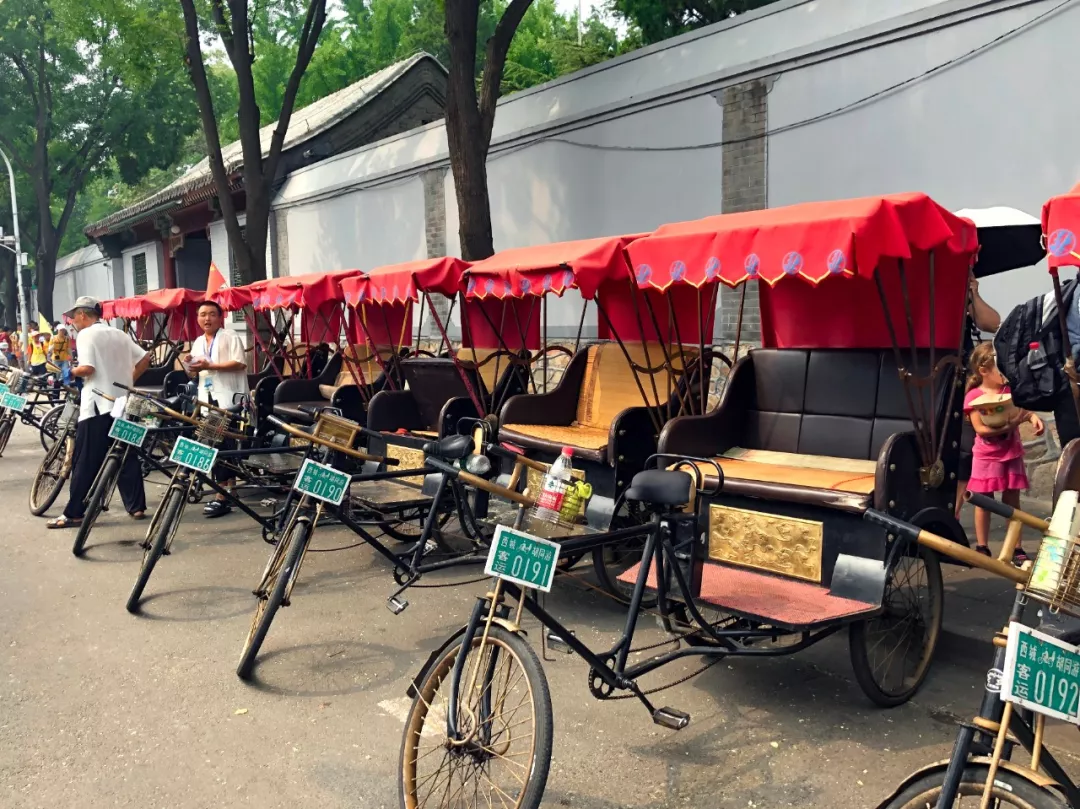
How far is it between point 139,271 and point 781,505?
25.4 meters

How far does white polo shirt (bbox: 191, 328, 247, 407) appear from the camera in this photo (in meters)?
7.49

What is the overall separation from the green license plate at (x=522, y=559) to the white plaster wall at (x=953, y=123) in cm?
540

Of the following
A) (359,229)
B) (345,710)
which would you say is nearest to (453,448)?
(345,710)

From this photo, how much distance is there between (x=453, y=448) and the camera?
14.0 feet

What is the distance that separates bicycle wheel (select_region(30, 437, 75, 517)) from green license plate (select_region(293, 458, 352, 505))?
4085 millimetres

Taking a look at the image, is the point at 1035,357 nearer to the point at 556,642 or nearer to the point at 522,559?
the point at 556,642

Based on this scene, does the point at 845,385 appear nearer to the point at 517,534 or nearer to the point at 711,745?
the point at 711,745

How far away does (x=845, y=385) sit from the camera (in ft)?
16.2

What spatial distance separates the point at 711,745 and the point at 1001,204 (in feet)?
17.5

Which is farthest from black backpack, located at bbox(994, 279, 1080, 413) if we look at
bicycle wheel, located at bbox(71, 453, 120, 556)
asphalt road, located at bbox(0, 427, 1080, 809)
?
bicycle wheel, located at bbox(71, 453, 120, 556)

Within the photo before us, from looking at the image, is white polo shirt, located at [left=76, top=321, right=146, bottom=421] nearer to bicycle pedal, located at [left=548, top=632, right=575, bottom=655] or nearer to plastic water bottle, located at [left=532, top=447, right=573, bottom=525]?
plastic water bottle, located at [left=532, top=447, right=573, bottom=525]

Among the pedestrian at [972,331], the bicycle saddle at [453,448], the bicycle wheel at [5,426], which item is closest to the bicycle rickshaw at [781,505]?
the pedestrian at [972,331]

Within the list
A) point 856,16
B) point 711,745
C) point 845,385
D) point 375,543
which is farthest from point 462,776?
point 856,16

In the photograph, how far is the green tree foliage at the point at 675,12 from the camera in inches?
635
